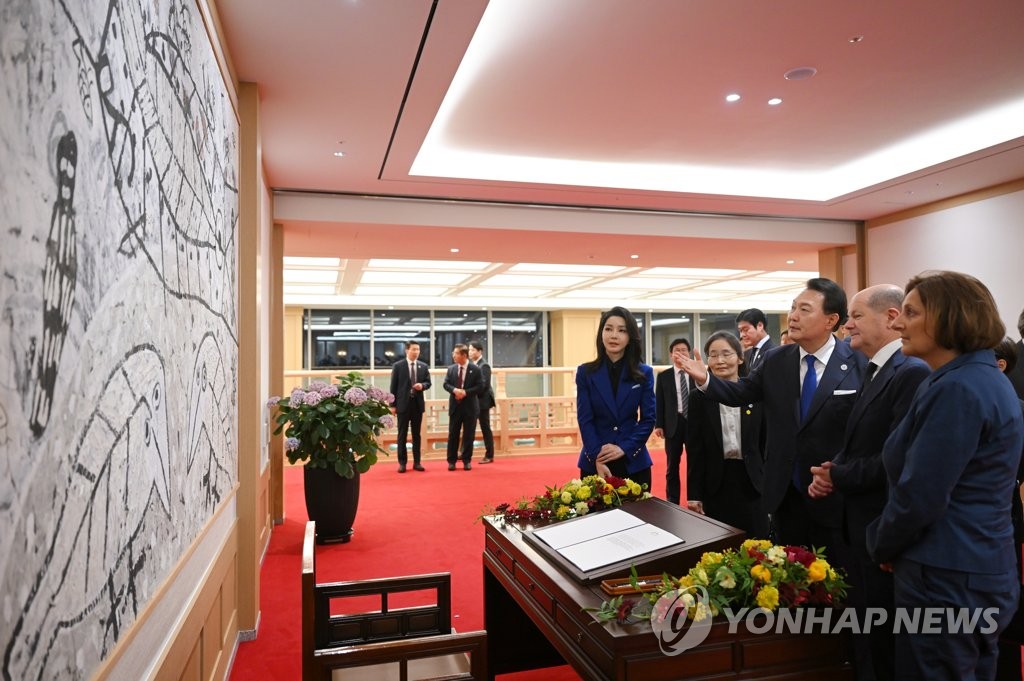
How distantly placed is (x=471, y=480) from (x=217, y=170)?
5.76 m

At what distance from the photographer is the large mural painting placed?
100 centimetres

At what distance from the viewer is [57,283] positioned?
113cm

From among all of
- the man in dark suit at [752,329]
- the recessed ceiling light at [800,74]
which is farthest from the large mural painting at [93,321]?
the man in dark suit at [752,329]

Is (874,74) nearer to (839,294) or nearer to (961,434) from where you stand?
(839,294)

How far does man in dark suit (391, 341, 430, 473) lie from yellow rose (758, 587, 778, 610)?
6.94m

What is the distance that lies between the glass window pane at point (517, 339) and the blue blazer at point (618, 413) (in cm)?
1271

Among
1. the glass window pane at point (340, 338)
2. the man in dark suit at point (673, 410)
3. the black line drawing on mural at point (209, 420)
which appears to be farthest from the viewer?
the glass window pane at point (340, 338)

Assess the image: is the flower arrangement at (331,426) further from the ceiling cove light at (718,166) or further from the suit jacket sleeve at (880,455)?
the suit jacket sleeve at (880,455)

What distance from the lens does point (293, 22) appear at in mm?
3020

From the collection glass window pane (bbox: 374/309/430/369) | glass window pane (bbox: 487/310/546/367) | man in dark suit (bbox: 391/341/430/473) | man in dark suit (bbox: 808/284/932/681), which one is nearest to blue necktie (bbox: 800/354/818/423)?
man in dark suit (bbox: 808/284/932/681)

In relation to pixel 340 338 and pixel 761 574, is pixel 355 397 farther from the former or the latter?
pixel 340 338

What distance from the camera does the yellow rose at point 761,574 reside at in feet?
5.24

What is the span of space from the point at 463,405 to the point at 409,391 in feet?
2.63

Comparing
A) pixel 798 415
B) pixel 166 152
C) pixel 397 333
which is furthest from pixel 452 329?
pixel 166 152
